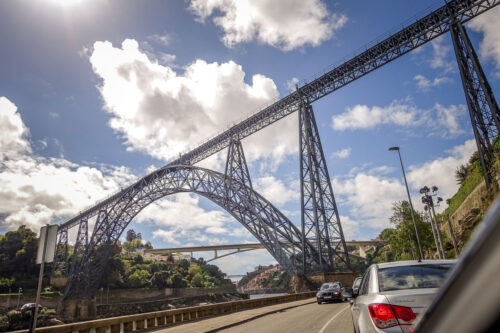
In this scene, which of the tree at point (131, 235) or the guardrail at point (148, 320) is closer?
the guardrail at point (148, 320)

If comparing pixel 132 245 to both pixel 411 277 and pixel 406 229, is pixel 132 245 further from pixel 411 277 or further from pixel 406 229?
pixel 411 277

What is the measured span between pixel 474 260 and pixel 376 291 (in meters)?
4.35

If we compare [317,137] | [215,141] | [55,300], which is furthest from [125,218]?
[317,137]

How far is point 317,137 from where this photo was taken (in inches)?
1416

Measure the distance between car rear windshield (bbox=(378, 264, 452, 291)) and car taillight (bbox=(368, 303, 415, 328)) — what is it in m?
0.58

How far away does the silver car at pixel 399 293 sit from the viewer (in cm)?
395

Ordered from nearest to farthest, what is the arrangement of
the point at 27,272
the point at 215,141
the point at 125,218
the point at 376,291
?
the point at 376,291 < the point at 215,141 < the point at 125,218 < the point at 27,272

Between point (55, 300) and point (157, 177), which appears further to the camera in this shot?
point (55, 300)

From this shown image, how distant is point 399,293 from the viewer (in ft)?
13.7

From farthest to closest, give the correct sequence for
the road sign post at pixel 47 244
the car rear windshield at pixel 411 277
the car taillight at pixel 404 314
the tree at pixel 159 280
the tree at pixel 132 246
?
the tree at pixel 132 246 → the tree at pixel 159 280 → the road sign post at pixel 47 244 → the car rear windshield at pixel 411 277 → the car taillight at pixel 404 314

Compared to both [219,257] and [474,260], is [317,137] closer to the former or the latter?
[474,260]

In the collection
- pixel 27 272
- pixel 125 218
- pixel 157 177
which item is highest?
pixel 157 177

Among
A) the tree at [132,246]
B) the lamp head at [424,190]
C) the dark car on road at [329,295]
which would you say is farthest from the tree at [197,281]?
the dark car on road at [329,295]

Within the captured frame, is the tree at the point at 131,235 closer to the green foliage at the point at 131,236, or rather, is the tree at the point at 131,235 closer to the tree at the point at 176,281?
the green foliage at the point at 131,236
